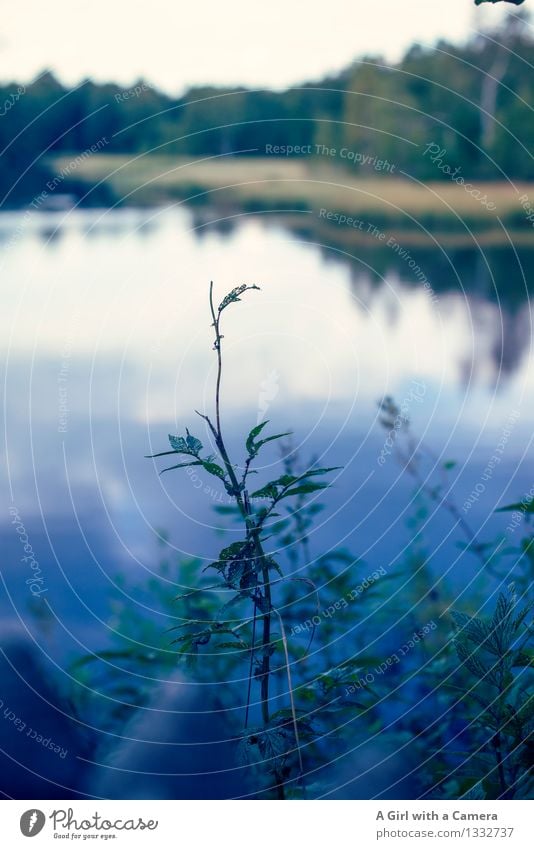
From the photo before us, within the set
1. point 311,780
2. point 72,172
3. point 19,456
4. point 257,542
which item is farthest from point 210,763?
point 72,172

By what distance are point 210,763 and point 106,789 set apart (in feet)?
0.42

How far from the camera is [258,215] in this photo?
145 cm

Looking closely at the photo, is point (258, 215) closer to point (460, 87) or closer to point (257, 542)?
point (460, 87)
